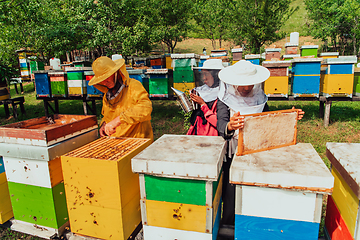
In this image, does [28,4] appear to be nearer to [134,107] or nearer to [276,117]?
[134,107]

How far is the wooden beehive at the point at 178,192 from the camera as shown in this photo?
1.39m

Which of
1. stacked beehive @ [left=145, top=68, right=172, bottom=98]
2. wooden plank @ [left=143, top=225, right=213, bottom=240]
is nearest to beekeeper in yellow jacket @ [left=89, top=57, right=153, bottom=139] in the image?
wooden plank @ [left=143, top=225, right=213, bottom=240]

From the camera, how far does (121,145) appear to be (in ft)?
6.29

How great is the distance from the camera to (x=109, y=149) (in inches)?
71.5

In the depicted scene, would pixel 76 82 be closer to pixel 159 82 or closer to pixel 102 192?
pixel 159 82

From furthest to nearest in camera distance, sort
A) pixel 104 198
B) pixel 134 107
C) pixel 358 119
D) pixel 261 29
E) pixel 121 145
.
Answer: pixel 261 29, pixel 358 119, pixel 134 107, pixel 121 145, pixel 104 198

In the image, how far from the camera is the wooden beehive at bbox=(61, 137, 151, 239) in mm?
1561

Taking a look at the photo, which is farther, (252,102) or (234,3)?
(234,3)

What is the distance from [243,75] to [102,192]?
4.78ft

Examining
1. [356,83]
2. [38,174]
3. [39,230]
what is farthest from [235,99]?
[356,83]

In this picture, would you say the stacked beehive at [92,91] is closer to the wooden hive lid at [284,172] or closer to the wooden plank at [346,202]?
the wooden hive lid at [284,172]

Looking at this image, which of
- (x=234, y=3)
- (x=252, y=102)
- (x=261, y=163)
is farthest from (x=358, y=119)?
(x=234, y=3)

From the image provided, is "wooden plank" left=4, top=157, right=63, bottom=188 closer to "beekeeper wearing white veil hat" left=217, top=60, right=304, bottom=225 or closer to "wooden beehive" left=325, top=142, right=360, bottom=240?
"beekeeper wearing white veil hat" left=217, top=60, right=304, bottom=225

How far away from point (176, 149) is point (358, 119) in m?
6.66
